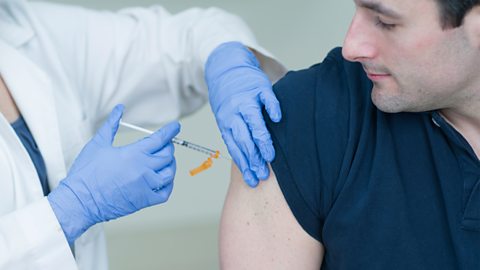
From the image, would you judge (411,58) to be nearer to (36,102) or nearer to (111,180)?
(111,180)

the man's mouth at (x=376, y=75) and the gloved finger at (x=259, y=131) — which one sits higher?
the man's mouth at (x=376, y=75)

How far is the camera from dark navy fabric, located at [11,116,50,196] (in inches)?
66.0

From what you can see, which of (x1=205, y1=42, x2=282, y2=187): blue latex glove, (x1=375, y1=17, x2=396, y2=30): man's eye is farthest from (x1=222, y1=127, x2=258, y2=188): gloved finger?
(x1=375, y1=17, x2=396, y2=30): man's eye

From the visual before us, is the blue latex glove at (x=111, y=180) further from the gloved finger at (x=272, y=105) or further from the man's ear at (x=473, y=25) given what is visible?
the man's ear at (x=473, y=25)

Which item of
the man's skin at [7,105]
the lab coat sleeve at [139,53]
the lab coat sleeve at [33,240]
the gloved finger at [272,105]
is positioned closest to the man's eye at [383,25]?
the gloved finger at [272,105]

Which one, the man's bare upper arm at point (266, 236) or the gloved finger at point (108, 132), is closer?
the man's bare upper arm at point (266, 236)

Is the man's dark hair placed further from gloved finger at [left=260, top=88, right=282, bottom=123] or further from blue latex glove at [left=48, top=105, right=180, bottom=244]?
blue latex glove at [left=48, top=105, right=180, bottom=244]

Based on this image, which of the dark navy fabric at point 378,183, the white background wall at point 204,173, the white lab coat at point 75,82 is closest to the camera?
the dark navy fabric at point 378,183

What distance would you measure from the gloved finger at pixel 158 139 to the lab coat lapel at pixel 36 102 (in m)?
0.20

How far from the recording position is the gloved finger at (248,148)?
4.69 feet

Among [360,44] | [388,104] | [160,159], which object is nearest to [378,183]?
[388,104]

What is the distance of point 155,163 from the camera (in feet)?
5.24

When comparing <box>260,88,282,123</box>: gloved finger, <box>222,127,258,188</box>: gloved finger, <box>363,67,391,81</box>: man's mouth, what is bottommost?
<box>222,127,258,188</box>: gloved finger

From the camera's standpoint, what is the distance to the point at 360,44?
53.6 inches
